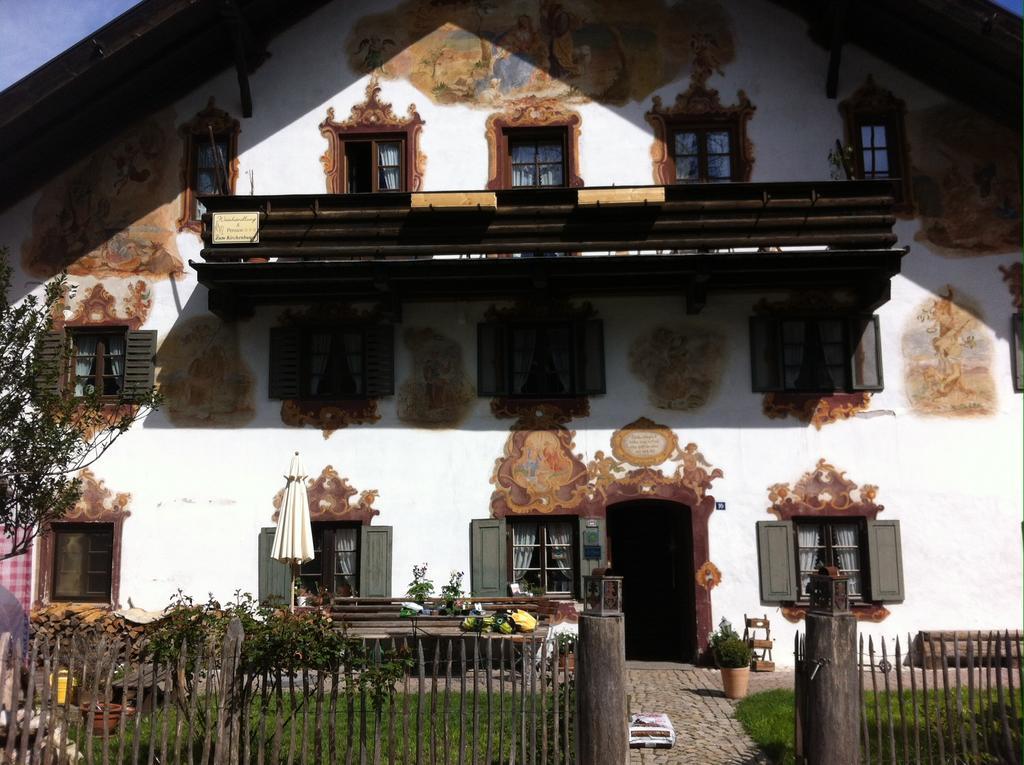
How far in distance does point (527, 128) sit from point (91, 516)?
928 centimetres

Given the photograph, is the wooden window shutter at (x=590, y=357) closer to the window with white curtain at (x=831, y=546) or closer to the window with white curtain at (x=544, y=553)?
the window with white curtain at (x=544, y=553)

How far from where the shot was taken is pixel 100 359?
602 inches

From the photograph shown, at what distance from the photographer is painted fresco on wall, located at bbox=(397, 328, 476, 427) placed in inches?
582

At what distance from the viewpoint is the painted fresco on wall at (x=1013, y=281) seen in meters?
14.6

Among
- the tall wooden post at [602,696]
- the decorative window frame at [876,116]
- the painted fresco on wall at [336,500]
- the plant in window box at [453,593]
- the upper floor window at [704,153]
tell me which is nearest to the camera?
the tall wooden post at [602,696]

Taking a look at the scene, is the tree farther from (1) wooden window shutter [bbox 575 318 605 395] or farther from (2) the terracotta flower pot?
(2) the terracotta flower pot

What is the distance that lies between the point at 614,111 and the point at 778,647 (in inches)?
345

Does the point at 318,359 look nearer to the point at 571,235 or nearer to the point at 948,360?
the point at 571,235

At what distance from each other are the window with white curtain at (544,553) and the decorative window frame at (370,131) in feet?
19.6

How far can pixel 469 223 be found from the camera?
14172 millimetres

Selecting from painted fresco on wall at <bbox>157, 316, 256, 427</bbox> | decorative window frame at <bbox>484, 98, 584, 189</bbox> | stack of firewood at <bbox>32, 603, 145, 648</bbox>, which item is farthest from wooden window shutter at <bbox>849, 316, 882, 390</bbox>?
stack of firewood at <bbox>32, 603, 145, 648</bbox>

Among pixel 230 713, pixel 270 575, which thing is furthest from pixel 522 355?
pixel 230 713

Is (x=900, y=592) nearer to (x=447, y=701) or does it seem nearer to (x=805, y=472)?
(x=805, y=472)

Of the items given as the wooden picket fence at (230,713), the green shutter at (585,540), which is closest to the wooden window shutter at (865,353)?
the green shutter at (585,540)
